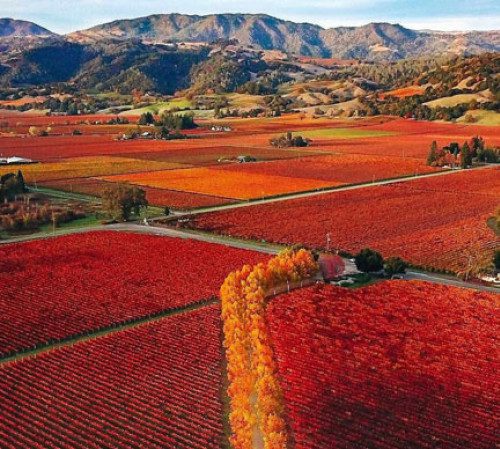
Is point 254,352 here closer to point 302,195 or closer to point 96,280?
point 96,280

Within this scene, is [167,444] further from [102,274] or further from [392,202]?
[392,202]

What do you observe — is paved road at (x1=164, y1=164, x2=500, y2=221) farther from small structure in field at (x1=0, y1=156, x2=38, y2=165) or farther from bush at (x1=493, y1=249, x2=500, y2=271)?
small structure in field at (x1=0, y1=156, x2=38, y2=165)

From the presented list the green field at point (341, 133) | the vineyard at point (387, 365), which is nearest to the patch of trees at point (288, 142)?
the green field at point (341, 133)

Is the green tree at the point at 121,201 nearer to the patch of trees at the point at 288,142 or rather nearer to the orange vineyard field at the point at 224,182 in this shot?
the orange vineyard field at the point at 224,182

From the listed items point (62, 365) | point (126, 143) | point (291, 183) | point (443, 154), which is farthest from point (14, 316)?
point (126, 143)

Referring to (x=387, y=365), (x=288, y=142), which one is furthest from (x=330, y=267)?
(x=288, y=142)

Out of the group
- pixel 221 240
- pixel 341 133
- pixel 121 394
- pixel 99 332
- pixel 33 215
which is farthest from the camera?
pixel 341 133

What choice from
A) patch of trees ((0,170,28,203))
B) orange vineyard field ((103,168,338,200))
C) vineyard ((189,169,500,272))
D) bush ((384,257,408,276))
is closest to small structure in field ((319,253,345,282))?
bush ((384,257,408,276))
